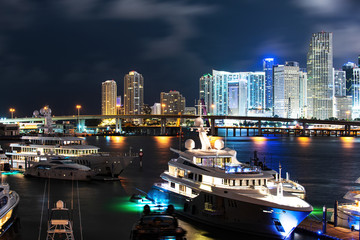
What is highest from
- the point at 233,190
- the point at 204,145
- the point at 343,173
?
the point at 204,145

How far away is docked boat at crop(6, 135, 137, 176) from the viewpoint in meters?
38.5

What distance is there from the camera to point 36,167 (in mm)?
37375

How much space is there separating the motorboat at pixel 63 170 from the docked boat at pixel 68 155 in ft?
6.44

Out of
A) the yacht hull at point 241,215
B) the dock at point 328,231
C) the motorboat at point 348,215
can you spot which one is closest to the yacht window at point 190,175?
the yacht hull at point 241,215

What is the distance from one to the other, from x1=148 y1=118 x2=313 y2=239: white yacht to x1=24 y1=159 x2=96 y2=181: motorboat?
1227 cm

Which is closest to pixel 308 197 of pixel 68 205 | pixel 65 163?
pixel 68 205

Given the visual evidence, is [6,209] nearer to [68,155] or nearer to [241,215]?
[241,215]

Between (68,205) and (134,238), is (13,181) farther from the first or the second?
(134,238)

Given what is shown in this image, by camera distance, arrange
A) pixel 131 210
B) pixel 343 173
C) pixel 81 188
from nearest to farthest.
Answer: pixel 131 210 < pixel 81 188 < pixel 343 173

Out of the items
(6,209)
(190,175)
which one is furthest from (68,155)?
(190,175)

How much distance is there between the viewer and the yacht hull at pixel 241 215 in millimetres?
17922

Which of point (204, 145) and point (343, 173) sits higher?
point (204, 145)

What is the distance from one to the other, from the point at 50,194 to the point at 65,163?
21.1 feet

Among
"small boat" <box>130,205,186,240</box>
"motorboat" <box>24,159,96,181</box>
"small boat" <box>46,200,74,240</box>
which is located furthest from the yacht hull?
"motorboat" <box>24,159,96,181</box>
